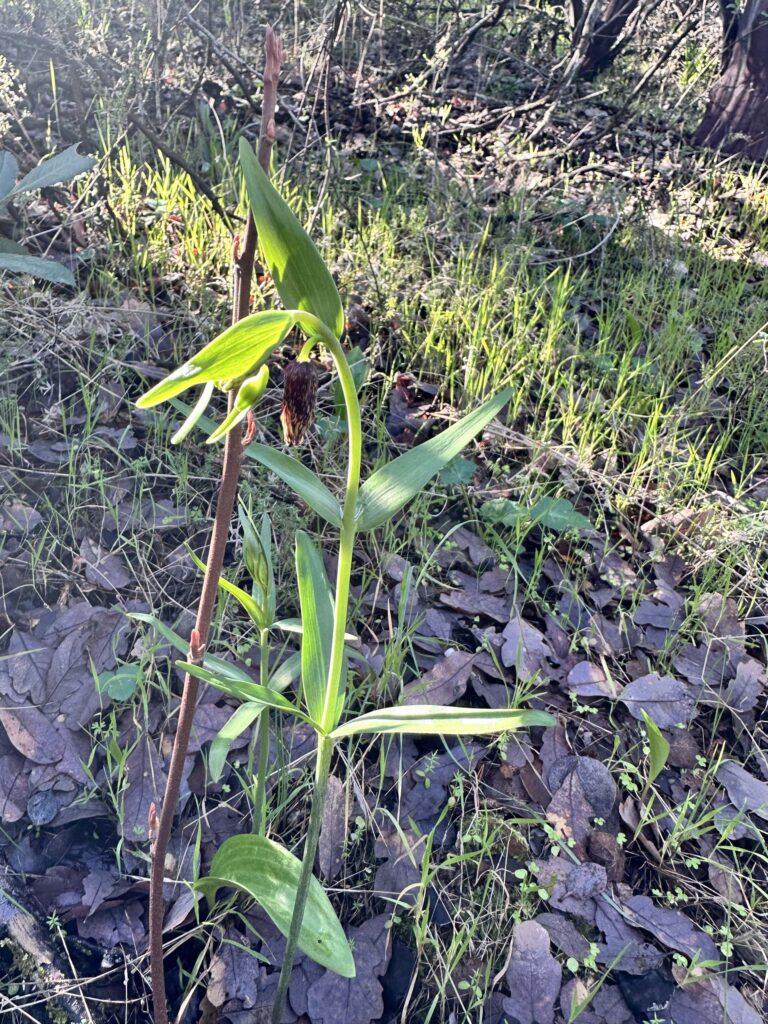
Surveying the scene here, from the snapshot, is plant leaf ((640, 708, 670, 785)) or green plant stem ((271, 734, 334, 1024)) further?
plant leaf ((640, 708, 670, 785))

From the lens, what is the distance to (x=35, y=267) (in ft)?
5.79

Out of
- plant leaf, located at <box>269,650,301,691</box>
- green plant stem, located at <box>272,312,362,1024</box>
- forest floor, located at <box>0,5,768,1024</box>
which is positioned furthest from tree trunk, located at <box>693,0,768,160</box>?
green plant stem, located at <box>272,312,362,1024</box>

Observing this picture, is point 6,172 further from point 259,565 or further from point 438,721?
point 438,721

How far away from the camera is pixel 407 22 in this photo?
13.0 feet

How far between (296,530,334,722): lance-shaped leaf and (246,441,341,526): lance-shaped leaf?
4.4 inches

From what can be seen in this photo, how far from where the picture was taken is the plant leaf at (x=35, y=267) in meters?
1.73

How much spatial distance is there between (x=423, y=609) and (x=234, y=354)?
1172mm

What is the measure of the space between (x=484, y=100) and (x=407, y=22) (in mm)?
528

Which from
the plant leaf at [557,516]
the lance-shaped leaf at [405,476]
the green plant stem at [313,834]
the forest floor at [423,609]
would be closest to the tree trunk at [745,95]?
the forest floor at [423,609]

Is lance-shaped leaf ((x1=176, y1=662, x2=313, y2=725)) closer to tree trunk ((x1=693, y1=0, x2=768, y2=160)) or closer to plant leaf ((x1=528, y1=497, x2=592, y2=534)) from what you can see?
plant leaf ((x1=528, y1=497, x2=592, y2=534))

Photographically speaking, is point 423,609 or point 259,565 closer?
point 259,565

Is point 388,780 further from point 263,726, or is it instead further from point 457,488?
point 457,488

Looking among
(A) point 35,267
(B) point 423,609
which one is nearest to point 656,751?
(B) point 423,609

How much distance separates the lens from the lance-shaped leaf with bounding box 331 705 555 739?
0.97m
